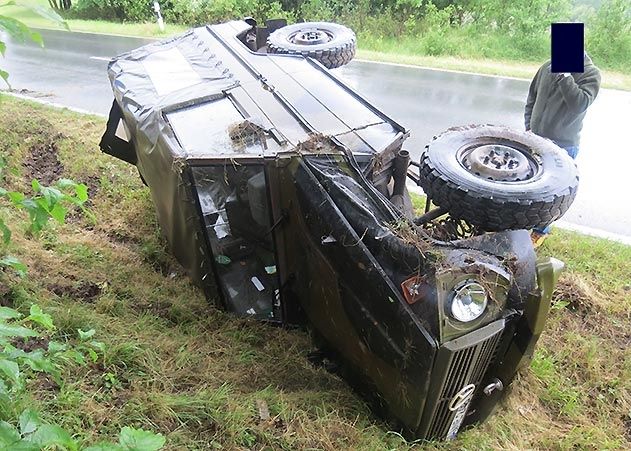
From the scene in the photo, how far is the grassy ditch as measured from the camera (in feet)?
9.09

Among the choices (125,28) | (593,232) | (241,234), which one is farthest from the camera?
(125,28)

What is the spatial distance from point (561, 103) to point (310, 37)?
254 cm

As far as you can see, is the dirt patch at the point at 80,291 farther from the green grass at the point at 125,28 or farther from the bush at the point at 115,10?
the bush at the point at 115,10

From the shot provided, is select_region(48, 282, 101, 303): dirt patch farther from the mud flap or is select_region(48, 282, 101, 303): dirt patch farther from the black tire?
the black tire

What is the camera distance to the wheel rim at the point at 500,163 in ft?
10.6

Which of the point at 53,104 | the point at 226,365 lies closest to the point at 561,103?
the point at 226,365

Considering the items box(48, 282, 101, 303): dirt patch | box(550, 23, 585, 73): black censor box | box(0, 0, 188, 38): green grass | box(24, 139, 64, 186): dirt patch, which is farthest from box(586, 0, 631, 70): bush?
box(48, 282, 101, 303): dirt patch

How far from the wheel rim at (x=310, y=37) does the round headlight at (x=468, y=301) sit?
3.79m

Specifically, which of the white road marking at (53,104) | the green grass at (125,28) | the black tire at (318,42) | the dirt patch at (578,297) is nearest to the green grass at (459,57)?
the green grass at (125,28)

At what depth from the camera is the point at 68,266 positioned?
163 inches

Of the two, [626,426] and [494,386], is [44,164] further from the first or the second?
[626,426]

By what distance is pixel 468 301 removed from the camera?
2.50 m

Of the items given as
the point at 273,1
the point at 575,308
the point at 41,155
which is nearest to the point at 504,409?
the point at 575,308

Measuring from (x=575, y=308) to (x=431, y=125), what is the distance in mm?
4588
